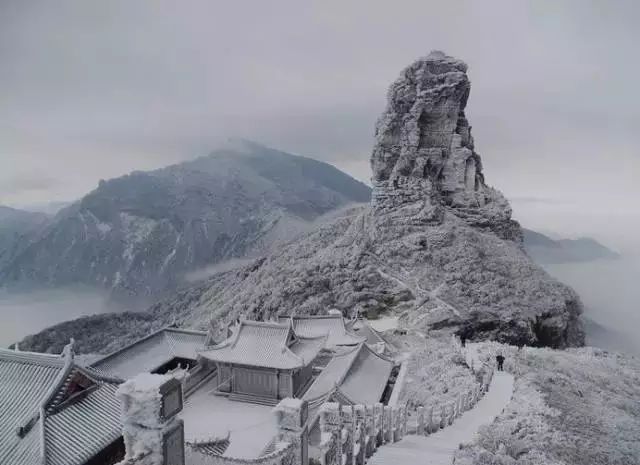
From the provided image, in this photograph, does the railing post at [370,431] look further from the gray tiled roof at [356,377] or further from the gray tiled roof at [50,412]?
the gray tiled roof at [50,412]

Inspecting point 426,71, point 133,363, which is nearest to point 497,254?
point 426,71

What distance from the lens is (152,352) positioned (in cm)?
2609

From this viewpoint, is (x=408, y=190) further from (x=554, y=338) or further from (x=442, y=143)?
(x=554, y=338)

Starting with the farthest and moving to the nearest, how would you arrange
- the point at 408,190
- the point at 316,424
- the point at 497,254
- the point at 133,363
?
the point at 408,190 → the point at 497,254 → the point at 133,363 → the point at 316,424

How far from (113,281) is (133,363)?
136m

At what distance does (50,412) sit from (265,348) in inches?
488

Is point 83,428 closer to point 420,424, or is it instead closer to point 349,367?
point 420,424

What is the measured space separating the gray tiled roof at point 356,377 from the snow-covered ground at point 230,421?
2722 millimetres

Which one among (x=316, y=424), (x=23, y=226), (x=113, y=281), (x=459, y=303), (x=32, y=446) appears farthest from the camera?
(x=23, y=226)

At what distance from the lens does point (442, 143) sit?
61375mm

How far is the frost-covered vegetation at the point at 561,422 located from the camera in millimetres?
12484

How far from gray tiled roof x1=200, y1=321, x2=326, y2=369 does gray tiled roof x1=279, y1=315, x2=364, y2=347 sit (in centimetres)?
260

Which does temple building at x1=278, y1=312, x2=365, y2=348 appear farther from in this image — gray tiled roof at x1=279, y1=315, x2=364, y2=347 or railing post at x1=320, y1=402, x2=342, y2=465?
railing post at x1=320, y1=402, x2=342, y2=465

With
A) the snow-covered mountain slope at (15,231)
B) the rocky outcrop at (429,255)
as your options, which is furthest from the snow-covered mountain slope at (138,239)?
the rocky outcrop at (429,255)
